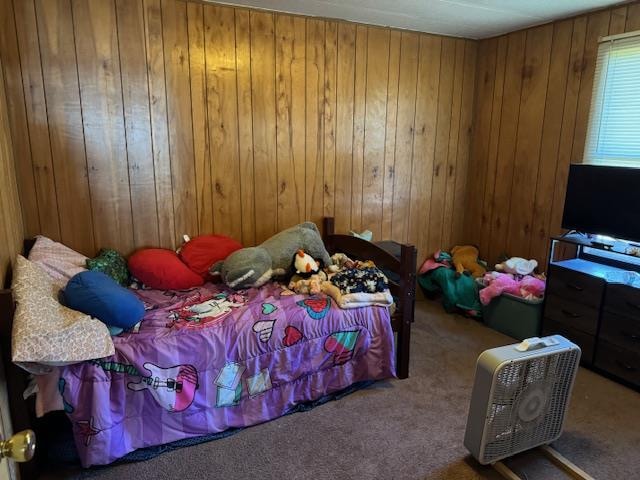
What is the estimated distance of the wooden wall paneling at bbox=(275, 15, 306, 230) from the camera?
9.98 feet

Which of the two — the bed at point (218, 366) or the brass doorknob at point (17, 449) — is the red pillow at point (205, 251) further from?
the brass doorknob at point (17, 449)

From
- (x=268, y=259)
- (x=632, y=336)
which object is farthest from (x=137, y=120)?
(x=632, y=336)

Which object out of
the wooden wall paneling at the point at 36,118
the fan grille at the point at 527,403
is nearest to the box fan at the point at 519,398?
the fan grille at the point at 527,403

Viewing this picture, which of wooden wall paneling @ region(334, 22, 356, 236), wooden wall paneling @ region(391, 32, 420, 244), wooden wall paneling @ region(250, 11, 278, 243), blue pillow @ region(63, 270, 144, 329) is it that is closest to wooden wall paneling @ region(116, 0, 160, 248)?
wooden wall paneling @ region(250, 11, 278, 243)

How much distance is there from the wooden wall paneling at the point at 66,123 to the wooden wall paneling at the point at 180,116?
491 mm

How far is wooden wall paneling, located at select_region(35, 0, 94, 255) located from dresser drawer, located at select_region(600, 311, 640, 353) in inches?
121

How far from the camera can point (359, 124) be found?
342 centimetres

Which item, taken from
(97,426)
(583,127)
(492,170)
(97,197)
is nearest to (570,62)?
(583,127)

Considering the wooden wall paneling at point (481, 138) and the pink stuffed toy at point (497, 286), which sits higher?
the wooden wall paneling at point (481, 138)

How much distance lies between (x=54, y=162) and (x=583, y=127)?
11.0 ft

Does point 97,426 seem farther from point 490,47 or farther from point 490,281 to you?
point 490,47

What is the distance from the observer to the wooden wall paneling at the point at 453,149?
12.2ft

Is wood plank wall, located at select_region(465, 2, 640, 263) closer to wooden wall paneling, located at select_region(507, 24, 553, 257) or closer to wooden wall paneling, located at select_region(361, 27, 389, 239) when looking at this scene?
wooden wall paneling, located at select_region(507, 24, 553, 257)

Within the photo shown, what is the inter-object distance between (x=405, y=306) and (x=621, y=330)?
1.22m
